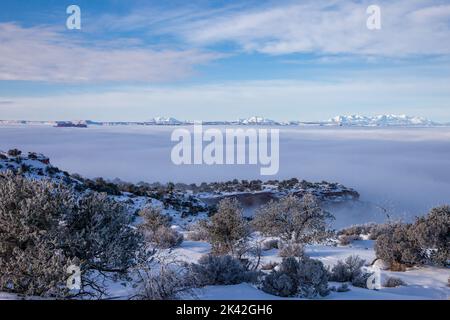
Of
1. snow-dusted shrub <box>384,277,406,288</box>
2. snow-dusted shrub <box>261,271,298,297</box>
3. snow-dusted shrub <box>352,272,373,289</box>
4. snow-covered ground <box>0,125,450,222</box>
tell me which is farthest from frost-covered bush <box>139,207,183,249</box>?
snow-dusted shrub <box>384,277,406,288</box>

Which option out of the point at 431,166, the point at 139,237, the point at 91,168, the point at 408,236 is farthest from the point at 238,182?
the point at 139,237

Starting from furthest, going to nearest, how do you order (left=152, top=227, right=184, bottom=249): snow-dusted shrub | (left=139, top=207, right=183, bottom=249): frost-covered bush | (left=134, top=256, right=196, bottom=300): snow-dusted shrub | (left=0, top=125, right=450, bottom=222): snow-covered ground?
(left=0, top=125, right=450, bottom=222): snow-covered ground < (left=152, top=227, right=184, bottom=249): snow-dusted shrub < (left=139, top=207, right=183, bottom=249): frost-covered bush < (left=134, top=256, right=196, bottom=300): snow-dusted shrub

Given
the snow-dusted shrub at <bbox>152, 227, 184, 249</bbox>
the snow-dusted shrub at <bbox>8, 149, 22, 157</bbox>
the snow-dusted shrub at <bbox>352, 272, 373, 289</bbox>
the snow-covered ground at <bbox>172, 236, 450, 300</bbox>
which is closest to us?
the snow-covered ground at <bbox>172, 236, 450, 300</bbox>

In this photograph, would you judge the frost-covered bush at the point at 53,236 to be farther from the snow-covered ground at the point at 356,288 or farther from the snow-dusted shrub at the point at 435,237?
the snow-dusted shrub at the point at 435,237

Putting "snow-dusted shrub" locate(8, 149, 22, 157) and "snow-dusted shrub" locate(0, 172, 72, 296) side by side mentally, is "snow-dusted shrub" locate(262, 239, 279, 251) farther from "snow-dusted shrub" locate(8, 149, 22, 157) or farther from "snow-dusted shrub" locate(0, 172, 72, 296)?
"snow-dusted shrub" locate(8, 149, 22, 157)

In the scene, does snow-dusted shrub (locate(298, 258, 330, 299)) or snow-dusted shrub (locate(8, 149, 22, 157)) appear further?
snow-dusted shrub (locate(8, 149, 22, 157))
